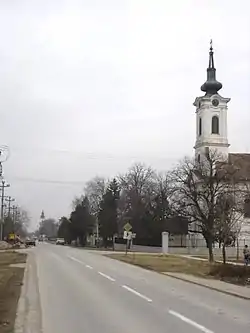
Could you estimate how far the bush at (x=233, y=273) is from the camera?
2836 centimetres

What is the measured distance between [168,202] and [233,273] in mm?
56444

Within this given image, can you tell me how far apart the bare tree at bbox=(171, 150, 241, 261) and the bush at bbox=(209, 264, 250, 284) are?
1253 inches

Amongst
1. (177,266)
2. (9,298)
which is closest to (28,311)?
(9,298)

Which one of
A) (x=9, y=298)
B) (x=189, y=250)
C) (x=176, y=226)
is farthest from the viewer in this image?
(x=176, y=226)

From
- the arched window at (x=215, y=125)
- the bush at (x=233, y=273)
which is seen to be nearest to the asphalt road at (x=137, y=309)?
the bush at (x=233, y=273)

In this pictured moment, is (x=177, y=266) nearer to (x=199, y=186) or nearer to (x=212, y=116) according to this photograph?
(x=199, y=186)

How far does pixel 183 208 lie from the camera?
74.7 metres

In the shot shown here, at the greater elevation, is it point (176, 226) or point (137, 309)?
point (176, 226)

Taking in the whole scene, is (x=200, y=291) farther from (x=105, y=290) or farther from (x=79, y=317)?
(x=79, y=317)

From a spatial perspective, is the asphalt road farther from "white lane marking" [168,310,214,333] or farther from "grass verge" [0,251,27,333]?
"grass verge" [0,251,27,333]

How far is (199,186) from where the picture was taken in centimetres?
7281

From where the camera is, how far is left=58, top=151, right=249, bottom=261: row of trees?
55.6m

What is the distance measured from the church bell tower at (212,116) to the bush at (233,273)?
223 feet

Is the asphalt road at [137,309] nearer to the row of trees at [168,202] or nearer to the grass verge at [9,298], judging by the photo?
the grass verge at [9,298]
